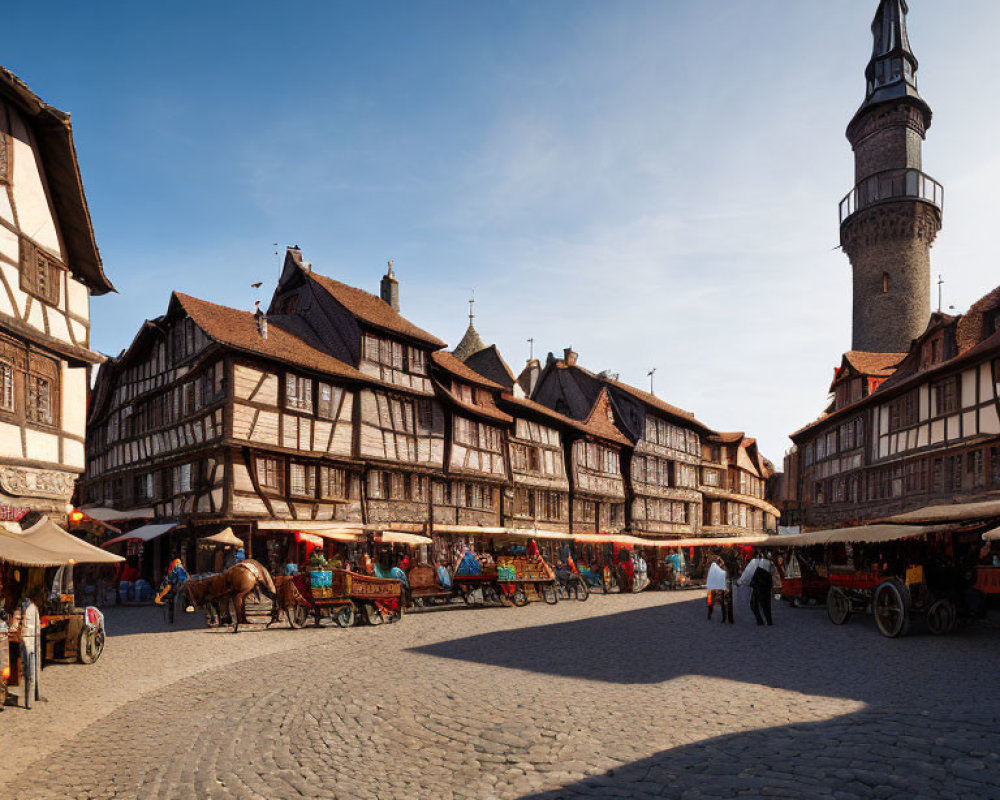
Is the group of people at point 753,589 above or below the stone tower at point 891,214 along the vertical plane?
below

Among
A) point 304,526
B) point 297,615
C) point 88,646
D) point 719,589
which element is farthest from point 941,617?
point 304,526

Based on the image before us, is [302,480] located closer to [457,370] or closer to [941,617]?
[457,370]

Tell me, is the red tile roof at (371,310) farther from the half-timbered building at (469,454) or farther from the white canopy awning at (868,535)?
the white canopy awning at (868,535)

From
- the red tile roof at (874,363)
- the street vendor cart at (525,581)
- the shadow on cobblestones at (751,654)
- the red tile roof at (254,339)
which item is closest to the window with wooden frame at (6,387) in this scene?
the shadow on cobblestones at (751,654)

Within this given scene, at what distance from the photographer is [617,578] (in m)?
31.9

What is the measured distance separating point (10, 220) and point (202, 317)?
1211 centimetres

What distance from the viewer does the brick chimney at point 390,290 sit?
38312mm

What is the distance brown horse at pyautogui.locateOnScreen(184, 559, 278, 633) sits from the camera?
57.7ft

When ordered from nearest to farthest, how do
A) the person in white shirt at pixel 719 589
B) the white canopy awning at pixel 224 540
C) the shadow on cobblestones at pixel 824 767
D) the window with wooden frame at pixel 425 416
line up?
the shadow on cobblestones at pixel 824 767 < the person in white shirt at pixel 719 589 < the white canopy awning at pixel 224 540 < the window with wooden frame at pixel 425 416

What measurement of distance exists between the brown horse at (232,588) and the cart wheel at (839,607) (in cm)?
1259

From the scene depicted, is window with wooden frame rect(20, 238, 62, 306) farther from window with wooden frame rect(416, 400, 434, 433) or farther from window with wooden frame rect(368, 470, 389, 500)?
window with wooden frame rect(416, 400, 434, 433)

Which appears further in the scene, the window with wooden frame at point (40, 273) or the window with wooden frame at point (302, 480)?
the window with wooden frame at point (302, 480)

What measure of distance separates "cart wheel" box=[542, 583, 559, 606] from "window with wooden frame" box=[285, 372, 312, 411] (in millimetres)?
10369

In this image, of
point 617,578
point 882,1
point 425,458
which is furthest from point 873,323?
point 425,458
